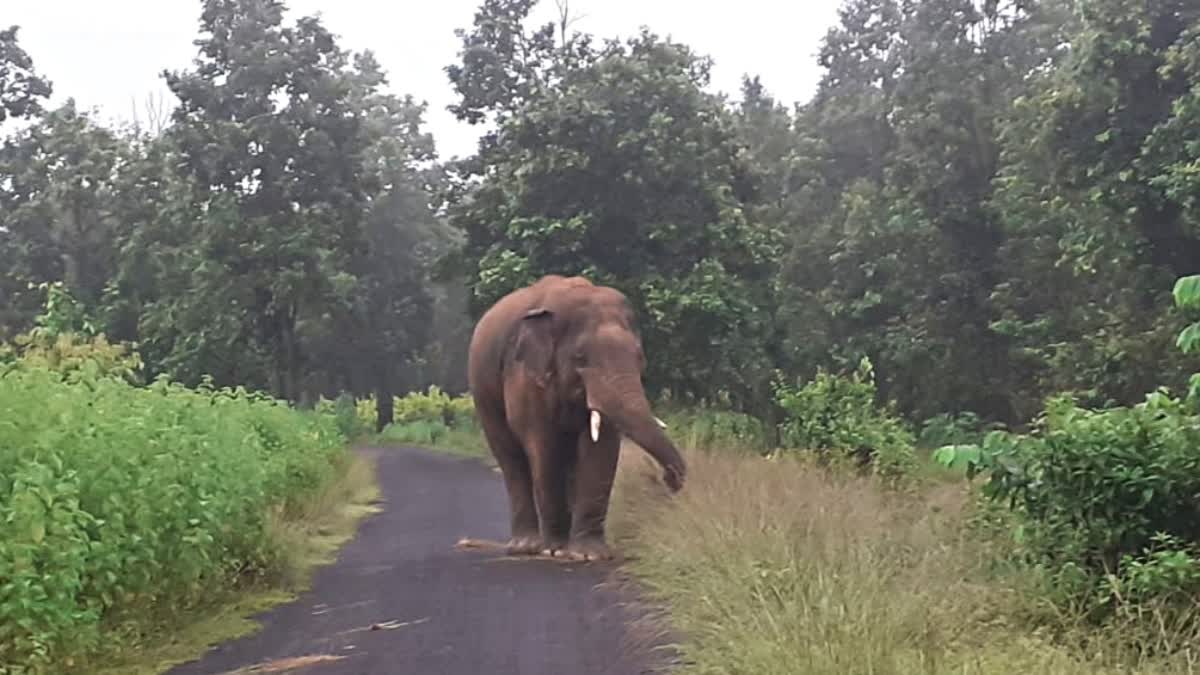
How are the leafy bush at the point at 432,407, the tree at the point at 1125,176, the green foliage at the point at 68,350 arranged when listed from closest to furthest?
the green foliage at the point at 68,350 < the tree at the point at 1125,176 < the leafy bush at the point at 432,407

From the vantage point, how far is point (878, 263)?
3094 cm

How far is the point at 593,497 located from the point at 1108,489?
552 centimetres

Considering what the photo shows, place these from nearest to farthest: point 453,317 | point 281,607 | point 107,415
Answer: point 107,415, point 281,607, point 453,317

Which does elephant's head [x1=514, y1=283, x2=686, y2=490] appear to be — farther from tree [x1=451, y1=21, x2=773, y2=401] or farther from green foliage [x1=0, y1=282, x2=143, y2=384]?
tree [x1=451, y1=21, x2=773, y2=401]

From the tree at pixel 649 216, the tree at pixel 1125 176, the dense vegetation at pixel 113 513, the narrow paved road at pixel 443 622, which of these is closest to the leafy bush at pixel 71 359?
the dense vegetation at pixel 113 513

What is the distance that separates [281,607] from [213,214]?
28.5 meters

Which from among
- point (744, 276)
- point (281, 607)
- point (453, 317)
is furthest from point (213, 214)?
point (281, 607)

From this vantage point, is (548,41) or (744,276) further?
(548,41)

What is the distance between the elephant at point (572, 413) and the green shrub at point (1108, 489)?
437 cm

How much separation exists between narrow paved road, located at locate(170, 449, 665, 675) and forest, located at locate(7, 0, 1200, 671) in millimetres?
2422

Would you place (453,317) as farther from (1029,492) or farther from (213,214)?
(1029,492)

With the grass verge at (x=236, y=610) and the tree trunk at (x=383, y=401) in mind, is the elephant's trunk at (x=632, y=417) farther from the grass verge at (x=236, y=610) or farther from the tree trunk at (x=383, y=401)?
the tree trunk at (x=383, y=401)

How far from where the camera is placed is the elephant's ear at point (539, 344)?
13.2 meters

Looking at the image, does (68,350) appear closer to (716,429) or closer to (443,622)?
(716,429)
